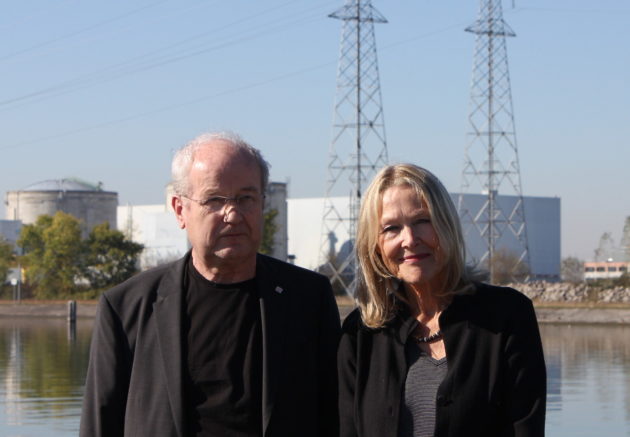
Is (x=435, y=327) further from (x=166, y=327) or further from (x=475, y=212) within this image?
(x=475, y=212)

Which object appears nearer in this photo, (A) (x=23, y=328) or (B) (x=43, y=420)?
(B) (x=43, y=420)

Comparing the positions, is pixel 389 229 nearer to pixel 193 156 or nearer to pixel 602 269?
pixel 193 156

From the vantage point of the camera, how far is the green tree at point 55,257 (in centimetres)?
6894

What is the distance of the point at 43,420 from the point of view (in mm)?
15586

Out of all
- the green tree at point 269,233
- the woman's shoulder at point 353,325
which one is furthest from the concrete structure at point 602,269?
the woman's shoulder at point 353,325

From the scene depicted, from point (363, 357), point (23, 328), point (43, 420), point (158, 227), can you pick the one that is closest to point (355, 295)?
point (363, 357)

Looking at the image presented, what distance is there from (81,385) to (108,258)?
48733mm

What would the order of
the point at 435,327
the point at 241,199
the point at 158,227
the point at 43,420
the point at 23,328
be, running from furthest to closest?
the point at 158,227
the point at 23,328
the point at 43,420
the point at 241,199
the point at 435,327

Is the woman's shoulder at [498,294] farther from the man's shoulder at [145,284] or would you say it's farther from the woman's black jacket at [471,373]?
the man's shoulder at [145,284]

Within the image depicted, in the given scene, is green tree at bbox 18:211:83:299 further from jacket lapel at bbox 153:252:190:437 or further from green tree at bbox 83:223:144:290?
jacket lapel at bbox 153:252:190:437

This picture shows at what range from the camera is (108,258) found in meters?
68.7

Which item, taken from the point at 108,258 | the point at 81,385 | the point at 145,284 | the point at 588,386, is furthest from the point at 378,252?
the point at 108,258

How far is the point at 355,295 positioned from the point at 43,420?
1177cm

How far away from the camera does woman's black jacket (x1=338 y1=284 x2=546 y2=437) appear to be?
418 cm
